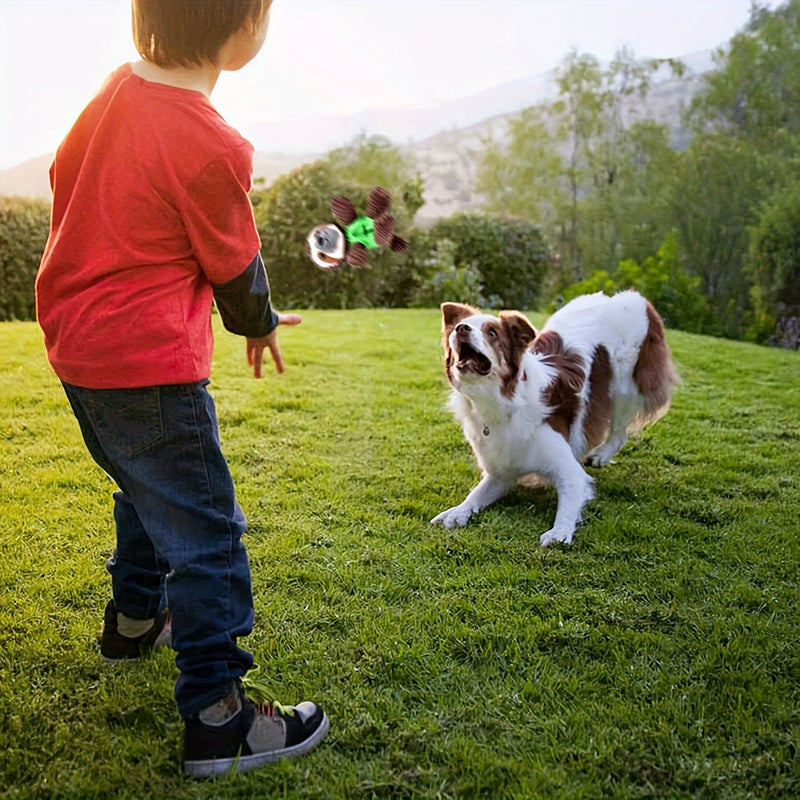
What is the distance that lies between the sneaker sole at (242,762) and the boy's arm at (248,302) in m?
0.82

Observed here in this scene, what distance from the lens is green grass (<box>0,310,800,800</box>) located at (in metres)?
1.67

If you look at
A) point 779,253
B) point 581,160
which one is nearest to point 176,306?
point 779,253

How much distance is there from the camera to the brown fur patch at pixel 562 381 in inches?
129

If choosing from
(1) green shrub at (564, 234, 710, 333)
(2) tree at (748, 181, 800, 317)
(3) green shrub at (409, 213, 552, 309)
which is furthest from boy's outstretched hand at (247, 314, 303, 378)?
(2) tree at (748, 181, 800, 317)

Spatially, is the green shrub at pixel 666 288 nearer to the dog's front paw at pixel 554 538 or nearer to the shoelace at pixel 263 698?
the dog's front paw at pixel 554 538

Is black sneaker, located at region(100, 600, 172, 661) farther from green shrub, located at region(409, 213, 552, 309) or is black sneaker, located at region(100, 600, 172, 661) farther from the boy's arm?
green shrub, located at region(409, 213, 552, 309)

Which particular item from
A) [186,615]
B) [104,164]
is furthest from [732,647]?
[104,164]

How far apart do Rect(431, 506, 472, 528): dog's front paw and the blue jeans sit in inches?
54.0

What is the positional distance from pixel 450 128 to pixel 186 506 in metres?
14.7

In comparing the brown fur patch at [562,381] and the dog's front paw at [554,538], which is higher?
the brown fur patch at [562,381]

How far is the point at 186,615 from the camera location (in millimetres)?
1643

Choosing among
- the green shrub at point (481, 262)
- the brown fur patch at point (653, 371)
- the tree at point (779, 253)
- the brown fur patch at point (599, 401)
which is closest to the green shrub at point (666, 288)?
the tree at point (779, 253)

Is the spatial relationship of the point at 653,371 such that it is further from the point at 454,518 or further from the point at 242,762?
the point at 242,762

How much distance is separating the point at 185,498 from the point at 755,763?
1217mm
